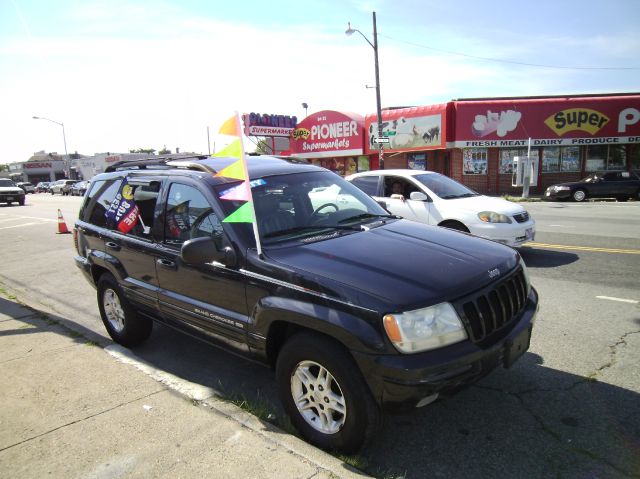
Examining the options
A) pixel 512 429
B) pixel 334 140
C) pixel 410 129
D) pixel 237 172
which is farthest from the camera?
pixel 334 140

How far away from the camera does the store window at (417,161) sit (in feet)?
92.4

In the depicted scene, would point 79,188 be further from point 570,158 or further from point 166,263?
point 166,263

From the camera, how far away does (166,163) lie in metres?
4.61

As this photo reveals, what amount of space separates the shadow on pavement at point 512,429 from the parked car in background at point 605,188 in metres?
20.5

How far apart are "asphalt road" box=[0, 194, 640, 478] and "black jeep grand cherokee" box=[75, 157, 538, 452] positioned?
473mm

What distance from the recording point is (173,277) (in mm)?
3916

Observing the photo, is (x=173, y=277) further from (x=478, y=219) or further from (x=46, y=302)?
(x=478, y=219)

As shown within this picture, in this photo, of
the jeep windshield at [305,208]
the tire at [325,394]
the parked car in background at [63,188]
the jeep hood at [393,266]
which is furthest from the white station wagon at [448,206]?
the parked car in background at [63,188]

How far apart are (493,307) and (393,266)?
0.67m

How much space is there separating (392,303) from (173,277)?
212 cm

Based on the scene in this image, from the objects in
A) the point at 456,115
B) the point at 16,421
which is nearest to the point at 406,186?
the point at 16,421

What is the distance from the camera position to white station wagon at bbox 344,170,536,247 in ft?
25.8

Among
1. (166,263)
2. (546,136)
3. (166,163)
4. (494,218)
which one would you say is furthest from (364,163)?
(166,263)

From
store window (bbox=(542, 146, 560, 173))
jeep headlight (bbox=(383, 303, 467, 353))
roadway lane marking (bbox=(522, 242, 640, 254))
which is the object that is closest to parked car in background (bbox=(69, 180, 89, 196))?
store window (bbox=(542, 146, 560, 173))
